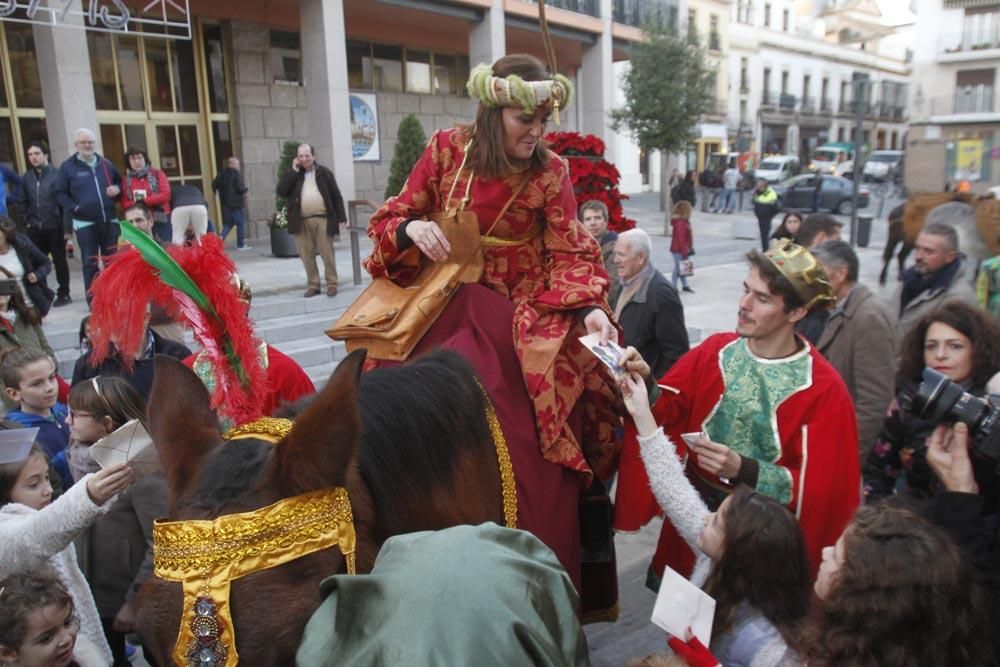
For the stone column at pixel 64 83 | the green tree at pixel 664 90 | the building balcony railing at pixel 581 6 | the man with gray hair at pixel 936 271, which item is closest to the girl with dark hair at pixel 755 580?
the man with gray hair at pixel 936 271

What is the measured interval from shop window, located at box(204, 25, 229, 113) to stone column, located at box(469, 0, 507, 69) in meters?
5.96

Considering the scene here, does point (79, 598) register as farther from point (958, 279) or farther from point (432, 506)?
point (958, 279)

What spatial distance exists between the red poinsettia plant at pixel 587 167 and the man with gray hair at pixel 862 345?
2456 millimetres

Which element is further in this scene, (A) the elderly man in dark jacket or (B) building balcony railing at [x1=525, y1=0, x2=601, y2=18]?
(B) building balcony railing at [x1=525, y1=0, x2=601, y2=18]

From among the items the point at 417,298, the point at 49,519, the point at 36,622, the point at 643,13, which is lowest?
the point at 36,622

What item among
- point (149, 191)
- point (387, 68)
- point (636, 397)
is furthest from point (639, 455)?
point (387, 68)

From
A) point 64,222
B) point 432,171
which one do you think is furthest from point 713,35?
point 432,171

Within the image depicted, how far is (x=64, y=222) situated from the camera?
8.87 meters

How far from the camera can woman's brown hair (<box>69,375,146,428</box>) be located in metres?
3.08

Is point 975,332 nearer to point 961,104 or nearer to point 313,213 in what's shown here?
point 313,213

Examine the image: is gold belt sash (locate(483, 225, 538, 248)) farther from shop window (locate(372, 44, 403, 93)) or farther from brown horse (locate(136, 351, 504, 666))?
shop window (locate(372, 44, 403, 93))

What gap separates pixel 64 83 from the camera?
11453 mm

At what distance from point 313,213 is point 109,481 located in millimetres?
7902

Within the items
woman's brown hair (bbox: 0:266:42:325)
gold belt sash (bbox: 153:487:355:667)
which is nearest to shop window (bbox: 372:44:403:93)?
woman's brown hair (bbox: 0:266:42:325)
